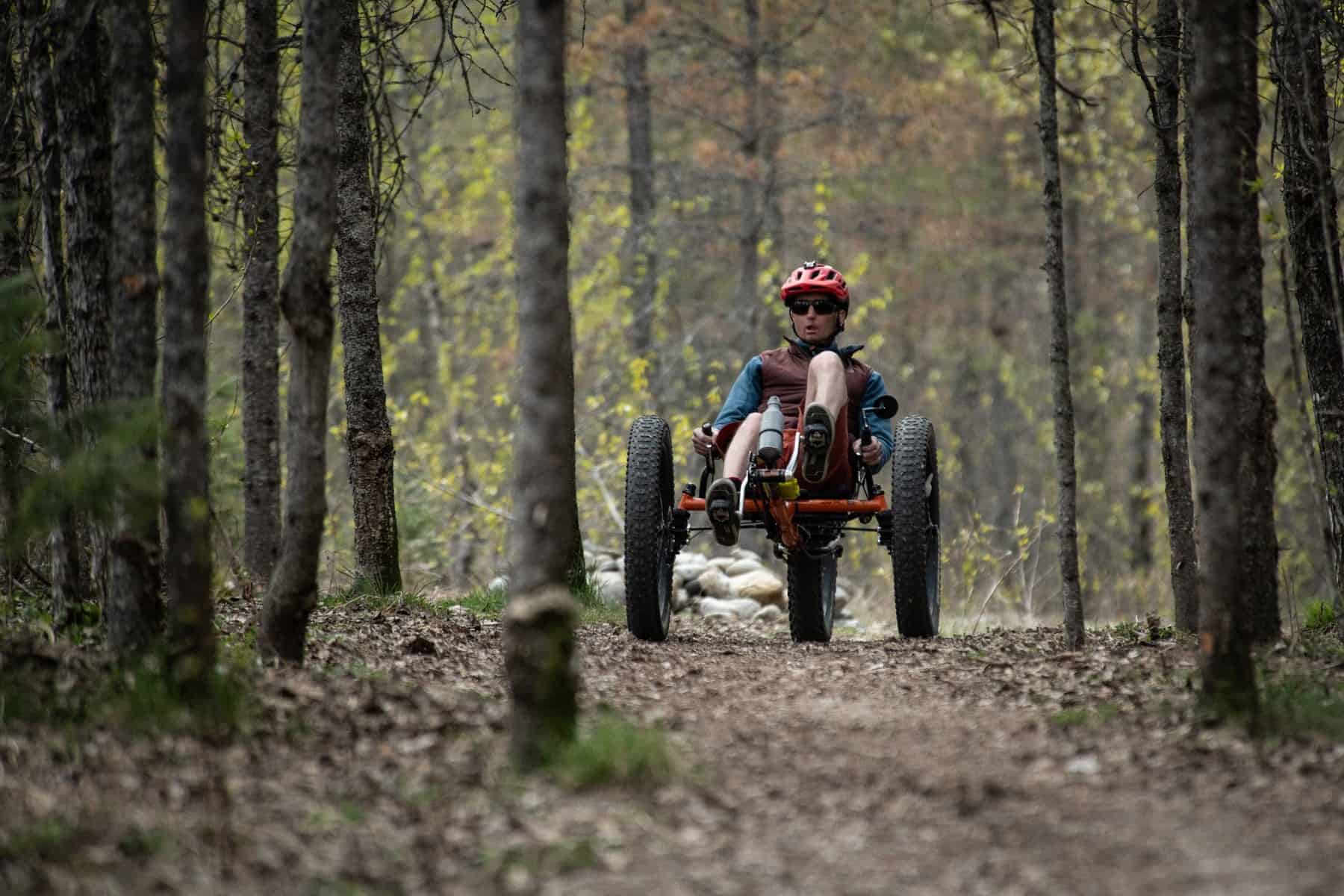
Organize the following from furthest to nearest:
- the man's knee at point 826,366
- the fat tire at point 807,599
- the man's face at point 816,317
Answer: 1. the man's face at point 816,317
2. the fat tire at point 807,599
3. the man's knee at point 826,366

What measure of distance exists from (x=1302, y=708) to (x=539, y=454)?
298 cm

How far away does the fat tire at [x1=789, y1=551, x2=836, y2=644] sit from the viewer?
8039mm

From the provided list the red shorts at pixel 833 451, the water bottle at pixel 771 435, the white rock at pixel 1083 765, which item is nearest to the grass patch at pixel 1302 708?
the white rock at pixel 1083 765

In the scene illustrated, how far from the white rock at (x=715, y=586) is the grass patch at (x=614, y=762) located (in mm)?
7614

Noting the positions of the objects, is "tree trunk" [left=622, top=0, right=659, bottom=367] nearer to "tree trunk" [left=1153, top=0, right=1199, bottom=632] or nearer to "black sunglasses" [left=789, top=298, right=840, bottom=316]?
"black sunglasses" [left=789, top=298, right=840, bottom=316]

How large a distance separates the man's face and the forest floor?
2.95 meters

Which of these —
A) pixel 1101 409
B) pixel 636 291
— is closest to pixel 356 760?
pixel 636 291

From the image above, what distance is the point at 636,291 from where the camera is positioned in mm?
17375

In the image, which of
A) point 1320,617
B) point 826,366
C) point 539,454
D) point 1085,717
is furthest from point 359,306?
point 1320,617

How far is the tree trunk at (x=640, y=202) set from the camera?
16438 mm

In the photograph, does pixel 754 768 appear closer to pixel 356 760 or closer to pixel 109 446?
pixel 356 760

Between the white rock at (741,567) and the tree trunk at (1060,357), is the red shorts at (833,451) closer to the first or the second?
the tree trunk at (1060,357)

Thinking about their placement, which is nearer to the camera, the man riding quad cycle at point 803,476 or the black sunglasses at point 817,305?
the man riding quad cycle at point 803,476

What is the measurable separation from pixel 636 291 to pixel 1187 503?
1068 cm
